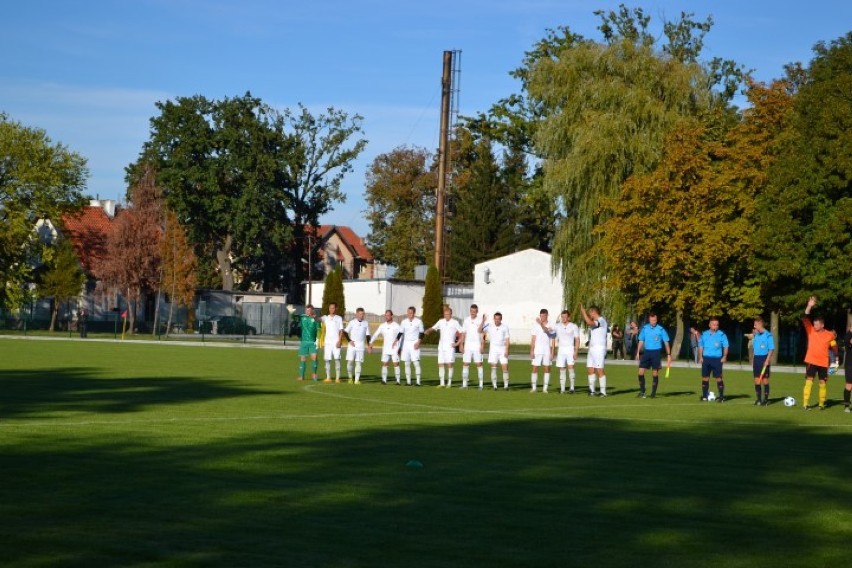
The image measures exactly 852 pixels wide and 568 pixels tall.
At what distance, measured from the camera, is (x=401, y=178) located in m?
117

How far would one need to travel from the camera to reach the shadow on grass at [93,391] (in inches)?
904

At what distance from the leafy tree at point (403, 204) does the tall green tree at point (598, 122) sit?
5115cm

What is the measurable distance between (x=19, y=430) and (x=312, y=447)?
13.4ft

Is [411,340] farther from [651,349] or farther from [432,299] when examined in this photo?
[432,299]

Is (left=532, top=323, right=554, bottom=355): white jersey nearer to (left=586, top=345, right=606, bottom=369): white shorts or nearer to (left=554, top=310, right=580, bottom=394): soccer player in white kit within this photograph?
(left=554, top=310, right=580, bottom=394): soccer player in white kit

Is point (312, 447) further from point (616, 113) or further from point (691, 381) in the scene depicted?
point (616, 113)

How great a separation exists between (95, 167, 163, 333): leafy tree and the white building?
2276cm

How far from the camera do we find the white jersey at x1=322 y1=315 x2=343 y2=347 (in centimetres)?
3540

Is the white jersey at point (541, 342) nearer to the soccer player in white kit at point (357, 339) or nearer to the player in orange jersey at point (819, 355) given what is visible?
the soccer player in white kit at point (357, 339)

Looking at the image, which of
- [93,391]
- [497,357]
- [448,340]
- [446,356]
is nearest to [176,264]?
[446,356]

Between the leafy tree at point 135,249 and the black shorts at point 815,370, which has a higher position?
the leafy tree at point 135,249

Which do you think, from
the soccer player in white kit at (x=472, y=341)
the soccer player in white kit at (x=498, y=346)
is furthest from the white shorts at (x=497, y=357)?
the soccer player in white kit at (x=472, y=341)

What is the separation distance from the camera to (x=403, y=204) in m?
118

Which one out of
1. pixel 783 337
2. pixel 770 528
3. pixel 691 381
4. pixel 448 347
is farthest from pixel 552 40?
pixel 770 528
